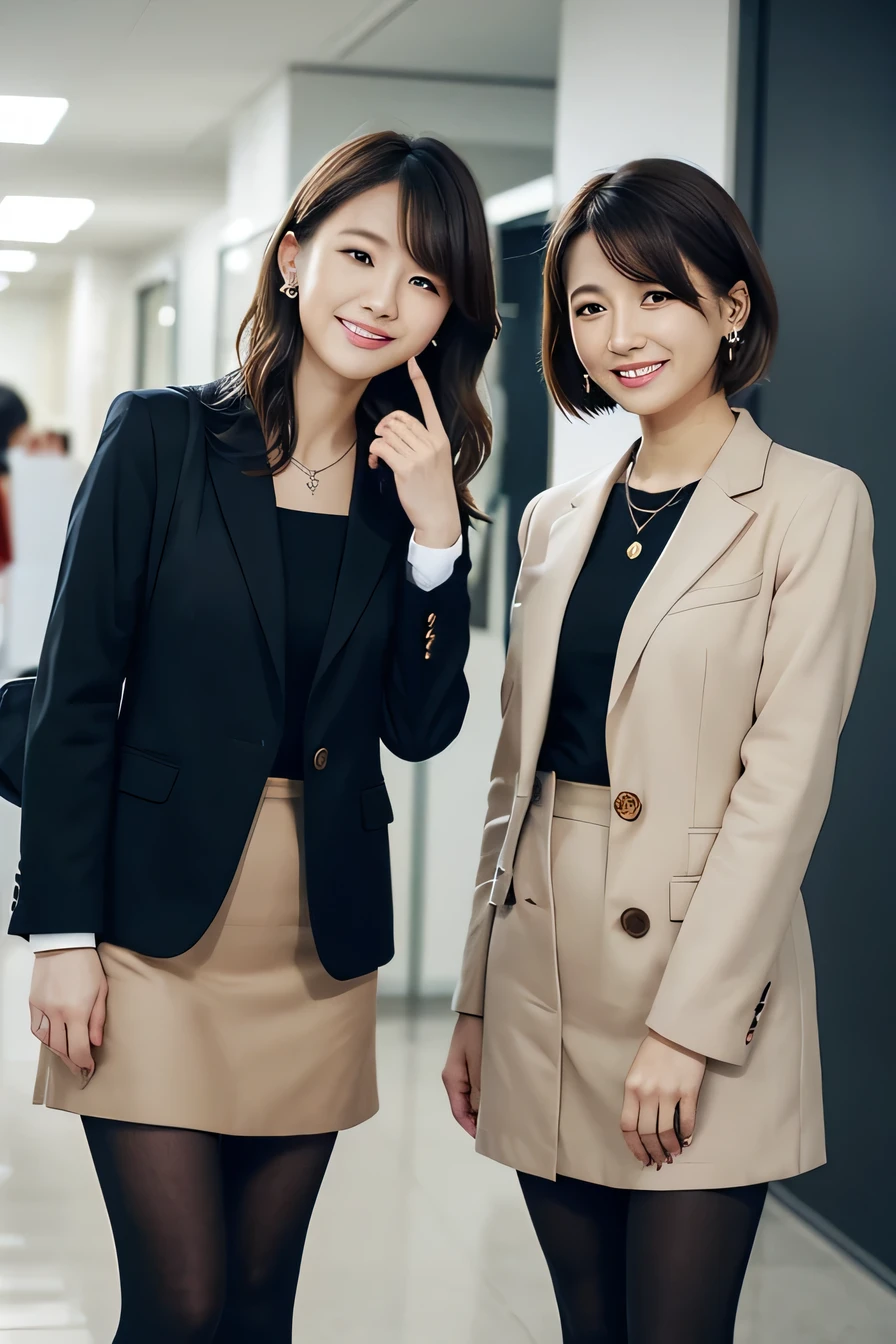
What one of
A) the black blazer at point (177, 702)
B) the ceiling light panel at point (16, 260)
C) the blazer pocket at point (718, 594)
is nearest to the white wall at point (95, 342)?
the ceiling light panel at point (16, 260)

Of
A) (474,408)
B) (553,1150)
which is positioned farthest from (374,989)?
(474,408)

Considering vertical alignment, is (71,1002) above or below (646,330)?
below

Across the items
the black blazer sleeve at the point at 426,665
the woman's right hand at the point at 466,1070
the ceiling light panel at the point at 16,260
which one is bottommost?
the woman's right hand at the point at 466,1070

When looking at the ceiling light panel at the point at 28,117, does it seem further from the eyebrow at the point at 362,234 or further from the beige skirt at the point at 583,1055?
the beige skirt at the point at 583,1055

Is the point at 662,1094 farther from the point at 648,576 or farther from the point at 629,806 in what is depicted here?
the point at 648,576

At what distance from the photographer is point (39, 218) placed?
405 cm

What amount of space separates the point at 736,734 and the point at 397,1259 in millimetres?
1778

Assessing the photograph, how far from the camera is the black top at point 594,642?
1.60 m

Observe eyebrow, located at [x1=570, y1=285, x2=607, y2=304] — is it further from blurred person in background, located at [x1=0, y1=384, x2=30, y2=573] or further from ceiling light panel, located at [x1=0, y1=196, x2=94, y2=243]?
ceiling light panel, located at [x1=0, y1=196, x2=94, y2=243]

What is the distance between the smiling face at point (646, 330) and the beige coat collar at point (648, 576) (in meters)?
0.09

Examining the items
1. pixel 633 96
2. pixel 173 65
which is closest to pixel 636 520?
pixel 633 96

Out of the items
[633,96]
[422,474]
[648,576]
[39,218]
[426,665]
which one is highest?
[633,96]

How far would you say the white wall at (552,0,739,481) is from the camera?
3.17m

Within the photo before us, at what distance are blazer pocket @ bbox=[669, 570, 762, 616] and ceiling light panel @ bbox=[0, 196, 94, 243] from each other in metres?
3.08
